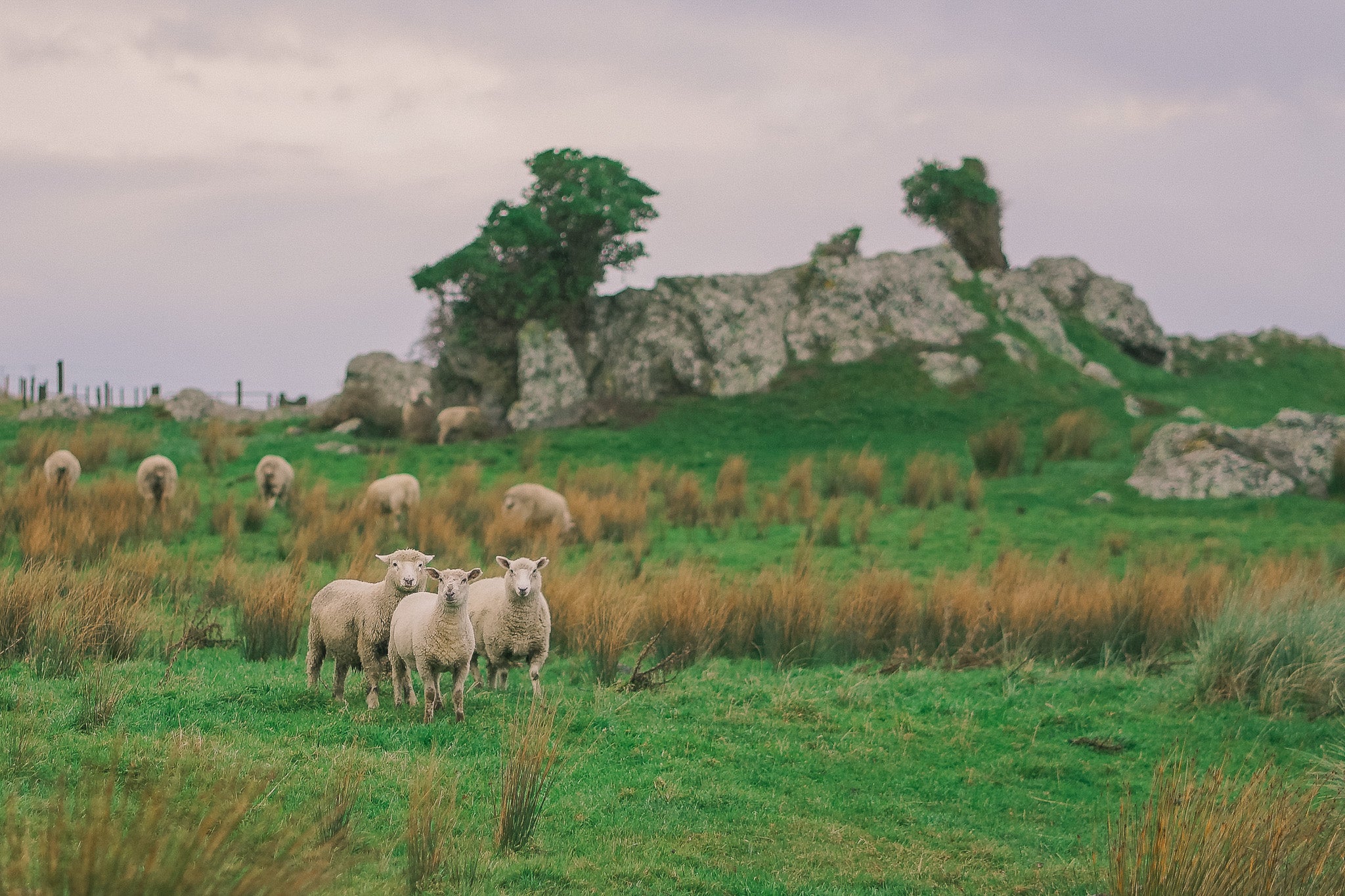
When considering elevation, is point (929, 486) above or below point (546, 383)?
below

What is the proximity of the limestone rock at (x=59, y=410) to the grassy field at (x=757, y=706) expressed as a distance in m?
13.1

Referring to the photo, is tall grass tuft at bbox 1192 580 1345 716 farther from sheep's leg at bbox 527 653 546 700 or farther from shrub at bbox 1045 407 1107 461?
shrub at bbox 1045 407 1107 461

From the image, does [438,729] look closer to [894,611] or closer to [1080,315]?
[894,611]

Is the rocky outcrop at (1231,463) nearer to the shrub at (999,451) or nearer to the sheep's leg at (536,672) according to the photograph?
the shrub at (999,451)

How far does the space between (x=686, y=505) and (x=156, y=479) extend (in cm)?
795

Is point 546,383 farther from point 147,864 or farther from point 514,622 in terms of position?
point 147,864

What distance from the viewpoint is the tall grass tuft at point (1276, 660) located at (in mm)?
8664

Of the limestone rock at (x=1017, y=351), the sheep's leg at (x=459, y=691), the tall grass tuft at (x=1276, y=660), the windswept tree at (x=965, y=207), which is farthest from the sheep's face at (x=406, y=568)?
the windswept tree at (x=965, y=207)

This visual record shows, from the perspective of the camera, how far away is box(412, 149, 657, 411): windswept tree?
1201 inches

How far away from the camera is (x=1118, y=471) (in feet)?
69.5

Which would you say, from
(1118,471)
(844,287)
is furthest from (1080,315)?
(1118,471)

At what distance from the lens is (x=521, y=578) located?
6520mm

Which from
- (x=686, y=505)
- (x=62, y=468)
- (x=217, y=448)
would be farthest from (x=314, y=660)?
(x=217, y=448)

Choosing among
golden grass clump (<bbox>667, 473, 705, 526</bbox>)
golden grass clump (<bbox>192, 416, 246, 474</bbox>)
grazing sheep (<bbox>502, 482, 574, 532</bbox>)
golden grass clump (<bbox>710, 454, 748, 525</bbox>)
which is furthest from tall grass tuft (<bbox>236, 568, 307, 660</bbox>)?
golden grass clump (<bbox>192, 416, 246, 474</bbox>)
